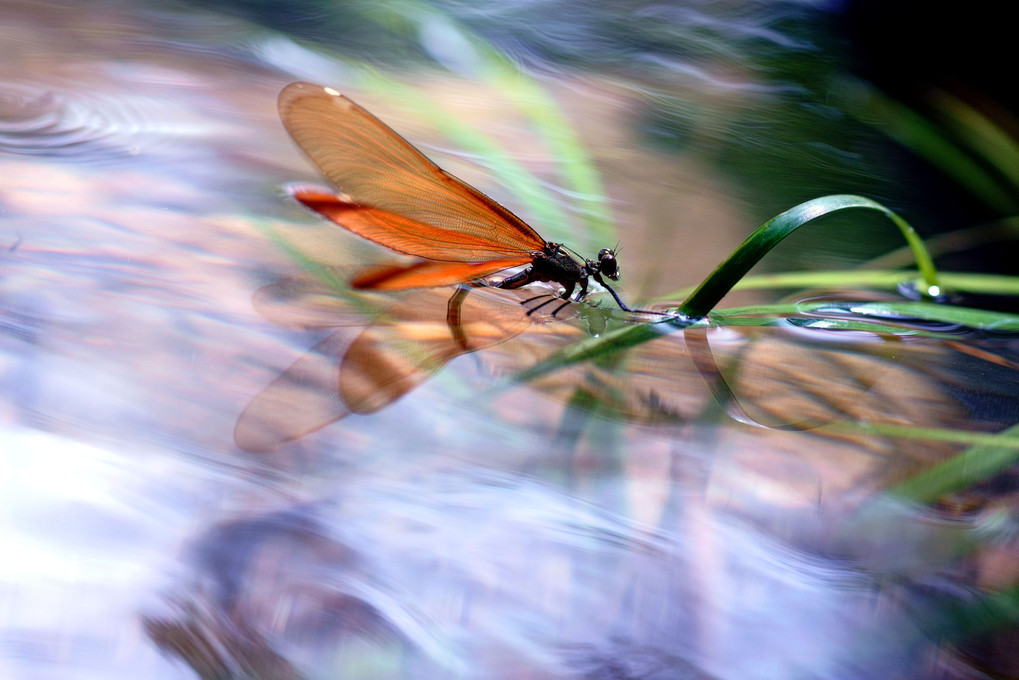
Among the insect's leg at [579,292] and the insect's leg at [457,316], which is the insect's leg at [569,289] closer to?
the insect's leg at [579,292]

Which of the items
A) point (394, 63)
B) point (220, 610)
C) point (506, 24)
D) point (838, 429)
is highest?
point (506, 24)

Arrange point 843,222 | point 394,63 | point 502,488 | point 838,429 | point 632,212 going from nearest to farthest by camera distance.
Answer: point 502,488
point 838,429
point 632,212
point 843,222
point 394,63

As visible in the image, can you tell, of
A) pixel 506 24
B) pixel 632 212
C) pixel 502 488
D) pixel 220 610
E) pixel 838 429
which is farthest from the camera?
pixel 506 24

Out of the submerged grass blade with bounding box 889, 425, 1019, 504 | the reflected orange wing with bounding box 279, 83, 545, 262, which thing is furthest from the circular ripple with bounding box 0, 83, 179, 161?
the submerged grass blade with bounding box 889, 425, 1019, 504

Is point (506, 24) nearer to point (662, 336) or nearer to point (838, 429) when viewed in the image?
point (662, 336)

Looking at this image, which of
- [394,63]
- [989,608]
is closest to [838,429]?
[989,608]

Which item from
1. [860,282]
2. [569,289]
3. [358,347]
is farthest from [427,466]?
[860,282]
